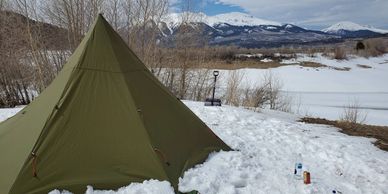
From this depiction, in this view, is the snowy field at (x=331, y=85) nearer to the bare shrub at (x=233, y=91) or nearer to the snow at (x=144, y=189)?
the bare shrub at (x=233, y=91)

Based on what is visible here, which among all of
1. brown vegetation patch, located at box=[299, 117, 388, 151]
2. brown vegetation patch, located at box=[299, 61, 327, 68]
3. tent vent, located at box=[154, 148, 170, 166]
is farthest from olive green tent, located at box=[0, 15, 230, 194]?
brown vegetation patch, located at box=[299, 61, 327, 68]

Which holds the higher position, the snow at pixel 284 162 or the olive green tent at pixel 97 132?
the olive green tent at pixel 97 132

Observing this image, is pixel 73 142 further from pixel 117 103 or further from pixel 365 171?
pixel 365 171

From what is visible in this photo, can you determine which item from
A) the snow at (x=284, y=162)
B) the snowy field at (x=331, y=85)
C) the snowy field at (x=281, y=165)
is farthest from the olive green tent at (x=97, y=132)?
the snowy field at (x=331, y=85)

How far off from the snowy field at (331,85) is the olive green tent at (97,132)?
10192 mm

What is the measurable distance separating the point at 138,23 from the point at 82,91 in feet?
33.3

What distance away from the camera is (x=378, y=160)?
5613mm

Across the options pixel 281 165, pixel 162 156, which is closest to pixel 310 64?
pixel 281 165

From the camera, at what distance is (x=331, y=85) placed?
27.6 meters

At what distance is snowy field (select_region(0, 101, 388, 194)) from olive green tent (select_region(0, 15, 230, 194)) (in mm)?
222

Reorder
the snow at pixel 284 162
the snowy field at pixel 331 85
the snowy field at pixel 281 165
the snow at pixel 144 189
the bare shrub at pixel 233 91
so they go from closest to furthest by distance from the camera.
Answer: the snow at pixel 144 189, the snowy field at pixel 281 165, the snow at pixel 284 162, the bare shrub at pixel 233 91, the snowy field at pixel 331 85

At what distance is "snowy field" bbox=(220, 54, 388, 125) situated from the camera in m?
17.4

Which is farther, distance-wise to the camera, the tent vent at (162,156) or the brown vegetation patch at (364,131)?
the brown vegetation patch at (364,131)

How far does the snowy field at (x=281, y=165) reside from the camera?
4184 millimetres
